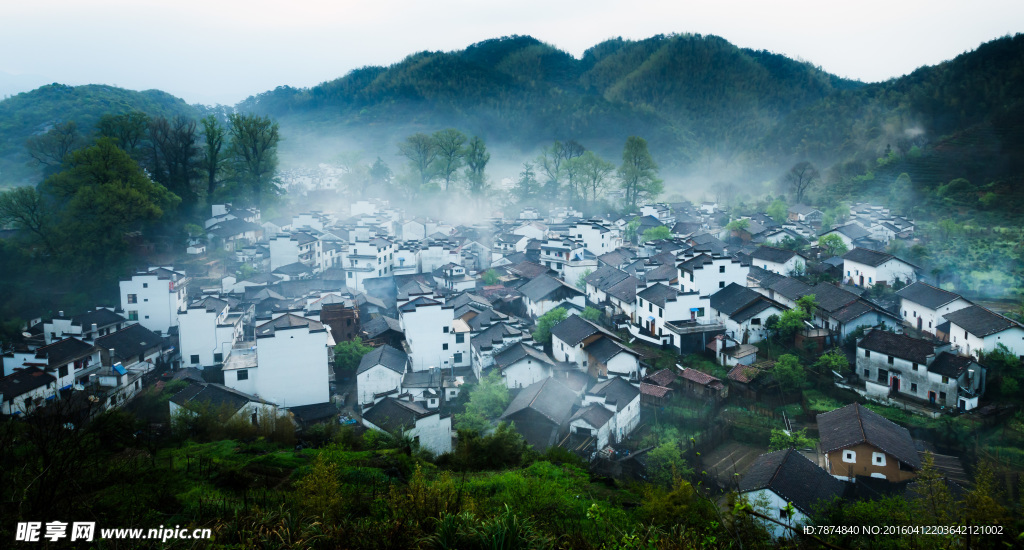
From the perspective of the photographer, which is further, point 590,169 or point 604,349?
point 590,169

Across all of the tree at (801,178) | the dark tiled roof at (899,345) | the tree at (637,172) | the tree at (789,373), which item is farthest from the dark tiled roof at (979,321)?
the tree at (801,178)

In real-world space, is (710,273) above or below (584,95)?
below

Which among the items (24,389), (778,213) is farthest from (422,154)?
(24,389)

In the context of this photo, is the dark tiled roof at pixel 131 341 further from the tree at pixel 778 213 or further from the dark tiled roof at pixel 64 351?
the tree at pixel 778 213

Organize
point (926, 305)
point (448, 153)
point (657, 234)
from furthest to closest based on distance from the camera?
point (448, 153), point (657, 234), point (926, 305)

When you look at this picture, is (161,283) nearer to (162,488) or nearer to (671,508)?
(162,488)

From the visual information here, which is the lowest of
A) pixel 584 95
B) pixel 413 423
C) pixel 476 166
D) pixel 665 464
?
pixel 665 464

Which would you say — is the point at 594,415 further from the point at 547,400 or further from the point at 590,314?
the point at 590,314
